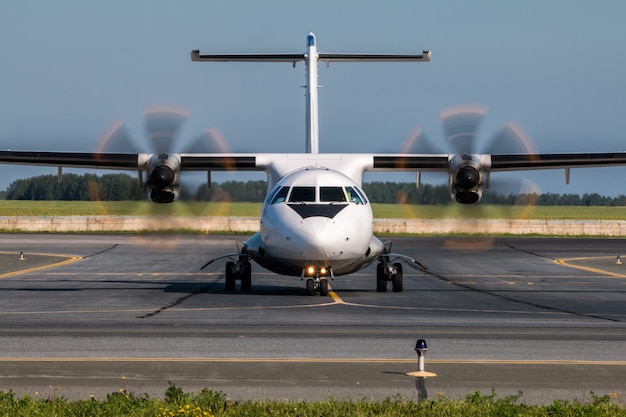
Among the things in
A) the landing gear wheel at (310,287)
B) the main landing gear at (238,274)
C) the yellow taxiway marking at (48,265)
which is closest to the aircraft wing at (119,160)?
the main landing gear at (238,274)

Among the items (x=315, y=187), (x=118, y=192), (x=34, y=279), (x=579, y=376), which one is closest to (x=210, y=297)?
(x=315, y=187)

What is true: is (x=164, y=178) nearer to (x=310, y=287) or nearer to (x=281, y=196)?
(x=281, y=196)

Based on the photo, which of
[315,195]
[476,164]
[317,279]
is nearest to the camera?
[315,195]

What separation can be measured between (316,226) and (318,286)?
2432 mm

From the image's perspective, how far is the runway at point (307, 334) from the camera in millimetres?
12641

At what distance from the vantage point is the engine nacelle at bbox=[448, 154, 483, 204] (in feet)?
97.5

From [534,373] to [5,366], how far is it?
6.88m

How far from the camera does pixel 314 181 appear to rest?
26141mm

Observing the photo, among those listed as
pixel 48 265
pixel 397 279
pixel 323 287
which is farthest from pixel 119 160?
pixel 48 265

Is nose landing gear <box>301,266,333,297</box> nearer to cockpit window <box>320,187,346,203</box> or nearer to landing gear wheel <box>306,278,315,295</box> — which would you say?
landing gear wheel <box>306,278,315,295</box>

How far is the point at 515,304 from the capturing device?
25.4 m

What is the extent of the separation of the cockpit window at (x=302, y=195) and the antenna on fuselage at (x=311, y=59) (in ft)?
27.7

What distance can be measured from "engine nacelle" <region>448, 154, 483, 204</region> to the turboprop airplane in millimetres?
29

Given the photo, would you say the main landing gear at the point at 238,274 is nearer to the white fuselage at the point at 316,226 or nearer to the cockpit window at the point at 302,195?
the white fuselage at the point at 316,226
